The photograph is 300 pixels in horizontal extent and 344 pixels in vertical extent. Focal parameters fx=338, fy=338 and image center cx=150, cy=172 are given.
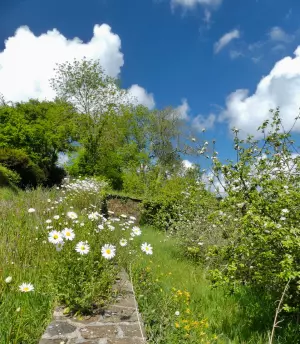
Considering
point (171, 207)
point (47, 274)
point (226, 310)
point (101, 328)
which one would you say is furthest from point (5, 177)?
point (101, 328)

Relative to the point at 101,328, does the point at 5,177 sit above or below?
above

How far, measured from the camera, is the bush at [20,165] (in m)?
18.1

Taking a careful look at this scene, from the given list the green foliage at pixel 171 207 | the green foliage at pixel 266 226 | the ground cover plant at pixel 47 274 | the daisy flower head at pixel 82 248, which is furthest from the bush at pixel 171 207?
the daisy flower head at pixel 82 248

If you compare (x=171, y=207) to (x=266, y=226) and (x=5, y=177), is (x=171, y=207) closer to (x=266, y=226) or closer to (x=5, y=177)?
(x=5, y=177)

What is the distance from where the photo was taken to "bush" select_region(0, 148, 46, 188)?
1814cm

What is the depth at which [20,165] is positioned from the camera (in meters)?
19.1

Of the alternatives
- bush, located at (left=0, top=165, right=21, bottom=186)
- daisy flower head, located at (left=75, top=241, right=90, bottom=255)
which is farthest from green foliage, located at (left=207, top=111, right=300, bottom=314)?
bush, located at (left=0, top=165, right=21, bottom=186)

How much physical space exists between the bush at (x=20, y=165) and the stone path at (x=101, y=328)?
49.0 ft

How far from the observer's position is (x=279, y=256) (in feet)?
12.4

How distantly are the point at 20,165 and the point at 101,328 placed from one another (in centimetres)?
1748

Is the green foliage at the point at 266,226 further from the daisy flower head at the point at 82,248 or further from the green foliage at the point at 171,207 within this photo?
the green foliage at the point at 171,207

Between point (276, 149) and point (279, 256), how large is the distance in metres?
3.46

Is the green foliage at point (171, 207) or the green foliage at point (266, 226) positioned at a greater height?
the green foliage at point (171, 207)

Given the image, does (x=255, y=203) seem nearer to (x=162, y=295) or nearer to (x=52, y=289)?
(x=162, y=295)
